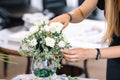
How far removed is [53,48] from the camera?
4.09ft

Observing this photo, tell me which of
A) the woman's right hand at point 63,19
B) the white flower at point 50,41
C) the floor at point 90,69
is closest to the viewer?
the white flower at point 50,41

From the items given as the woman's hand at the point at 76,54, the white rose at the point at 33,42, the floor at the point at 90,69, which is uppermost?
the white rose at the point at 33,42

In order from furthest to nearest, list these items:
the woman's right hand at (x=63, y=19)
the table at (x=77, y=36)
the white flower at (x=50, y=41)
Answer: the table at (x=77, y=36)
the woman's right hand at (x=63, y=19)
the white flower at (x=50, y=41)

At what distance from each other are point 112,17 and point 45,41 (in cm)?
36

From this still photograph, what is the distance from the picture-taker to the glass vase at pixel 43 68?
1279mm

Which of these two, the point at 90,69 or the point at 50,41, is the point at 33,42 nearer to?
the point at 50,41

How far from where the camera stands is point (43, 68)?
1.32 m

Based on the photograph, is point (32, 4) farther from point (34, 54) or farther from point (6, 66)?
point (34, 54)

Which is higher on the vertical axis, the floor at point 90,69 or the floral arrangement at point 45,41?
the floral arrangement at point 45,41

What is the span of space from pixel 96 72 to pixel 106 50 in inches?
85.2

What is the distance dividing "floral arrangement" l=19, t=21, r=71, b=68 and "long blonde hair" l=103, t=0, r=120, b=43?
0.25 metres

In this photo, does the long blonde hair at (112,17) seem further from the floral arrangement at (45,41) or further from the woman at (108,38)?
the floral arrangement at (45,41)

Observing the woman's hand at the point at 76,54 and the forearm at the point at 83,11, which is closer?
the woman's hand at the point at 76,54

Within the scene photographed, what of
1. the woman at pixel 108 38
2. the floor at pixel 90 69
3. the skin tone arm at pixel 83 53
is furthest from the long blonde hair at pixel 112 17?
the floor at pixel 90 69
